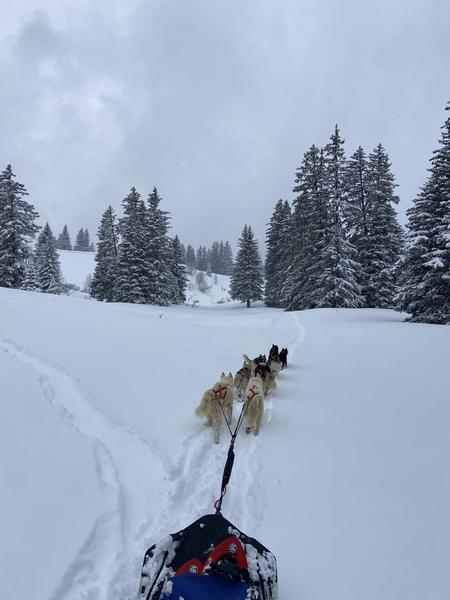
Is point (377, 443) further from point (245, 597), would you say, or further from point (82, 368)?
point (82, 368)

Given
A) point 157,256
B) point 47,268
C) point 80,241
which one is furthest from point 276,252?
point 80,241

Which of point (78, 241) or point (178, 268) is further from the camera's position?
point (78, 241)

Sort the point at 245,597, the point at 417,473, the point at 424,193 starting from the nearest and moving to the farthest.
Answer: the point at 245,597 → the point at 417,473 → the point at 424,193

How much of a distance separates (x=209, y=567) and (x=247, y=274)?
154 ft

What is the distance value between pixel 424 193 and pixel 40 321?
19.2 meters

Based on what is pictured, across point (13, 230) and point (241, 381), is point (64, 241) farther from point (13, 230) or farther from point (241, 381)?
point (241, 381)

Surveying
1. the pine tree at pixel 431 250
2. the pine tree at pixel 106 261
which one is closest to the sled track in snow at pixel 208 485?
the pine tree at pixel 431 250

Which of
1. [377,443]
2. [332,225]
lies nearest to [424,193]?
[332,225]

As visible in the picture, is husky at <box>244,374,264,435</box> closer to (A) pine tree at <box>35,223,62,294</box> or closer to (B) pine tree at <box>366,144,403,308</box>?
(B) pine tree at <box>366,144,403,308</box>

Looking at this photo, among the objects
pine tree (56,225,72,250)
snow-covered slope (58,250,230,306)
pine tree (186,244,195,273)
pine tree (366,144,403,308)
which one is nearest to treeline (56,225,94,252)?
pine tree (56,225,72,250)

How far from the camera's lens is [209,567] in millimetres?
2598

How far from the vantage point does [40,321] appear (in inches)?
499

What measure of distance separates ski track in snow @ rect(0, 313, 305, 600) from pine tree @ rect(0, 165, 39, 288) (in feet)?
83.0

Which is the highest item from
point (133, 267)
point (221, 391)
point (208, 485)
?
point (133, 267)
